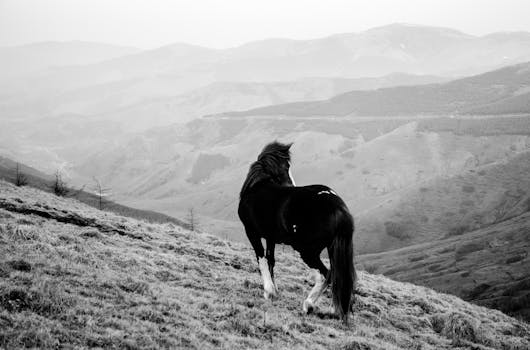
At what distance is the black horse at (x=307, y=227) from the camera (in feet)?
29.1

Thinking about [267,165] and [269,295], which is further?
[267,165]

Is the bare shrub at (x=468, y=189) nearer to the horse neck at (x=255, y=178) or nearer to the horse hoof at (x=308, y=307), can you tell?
the horse neck at (x=255, y=178)

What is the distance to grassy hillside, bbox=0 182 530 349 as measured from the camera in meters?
6.81

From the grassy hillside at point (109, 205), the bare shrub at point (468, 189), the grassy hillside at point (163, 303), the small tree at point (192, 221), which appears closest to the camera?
the grassy hillside at point (163, 303)

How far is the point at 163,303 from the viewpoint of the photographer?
850 centimetres

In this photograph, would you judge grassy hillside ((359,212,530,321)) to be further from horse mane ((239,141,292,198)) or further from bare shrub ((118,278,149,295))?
bare shrub ((118,278,149,295))

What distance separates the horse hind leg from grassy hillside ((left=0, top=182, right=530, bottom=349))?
27cm

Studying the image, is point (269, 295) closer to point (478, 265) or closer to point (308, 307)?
point (308, 307)

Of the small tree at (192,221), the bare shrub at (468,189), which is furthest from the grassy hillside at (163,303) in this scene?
the bare shrub at (468,189)

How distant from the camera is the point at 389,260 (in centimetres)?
6084

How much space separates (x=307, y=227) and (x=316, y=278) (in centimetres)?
121

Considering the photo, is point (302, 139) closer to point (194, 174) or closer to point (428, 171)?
point (194, 174)

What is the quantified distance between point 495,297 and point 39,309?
35.9m

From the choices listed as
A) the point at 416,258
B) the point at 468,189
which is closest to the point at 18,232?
the point at 416,258
